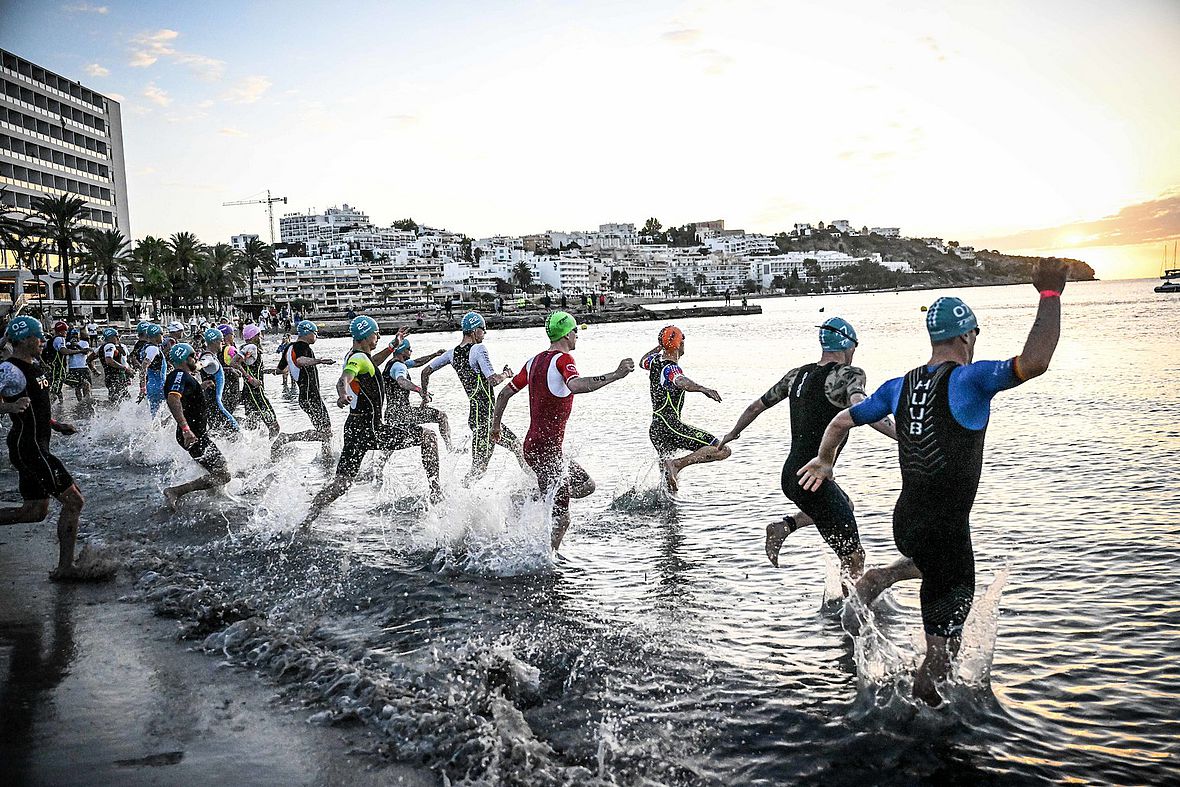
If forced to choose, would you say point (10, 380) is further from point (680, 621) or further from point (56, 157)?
point (56, 157)

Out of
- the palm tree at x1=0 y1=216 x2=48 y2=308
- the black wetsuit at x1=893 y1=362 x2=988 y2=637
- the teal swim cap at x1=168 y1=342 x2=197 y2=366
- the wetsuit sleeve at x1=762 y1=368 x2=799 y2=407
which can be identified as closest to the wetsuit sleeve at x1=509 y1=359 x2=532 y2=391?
the wetsuit sleeve at x1=762 y1=368 x2=799 y2=407

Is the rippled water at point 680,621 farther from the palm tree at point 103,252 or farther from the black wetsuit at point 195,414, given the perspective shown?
the palm tree at point 103,252

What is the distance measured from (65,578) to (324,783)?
4979 millimetres

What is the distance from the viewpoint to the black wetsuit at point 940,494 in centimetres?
423

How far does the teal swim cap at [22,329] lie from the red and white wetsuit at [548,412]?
4321 millimetres

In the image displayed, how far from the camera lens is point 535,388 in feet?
24.4

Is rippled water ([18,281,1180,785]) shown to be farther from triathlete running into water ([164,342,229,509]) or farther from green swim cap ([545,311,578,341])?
green swim cap ([545,311,578,341])

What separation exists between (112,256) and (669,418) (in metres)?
75.8

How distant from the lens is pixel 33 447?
7.11 m

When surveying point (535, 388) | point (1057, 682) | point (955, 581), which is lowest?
point (1057, 682)

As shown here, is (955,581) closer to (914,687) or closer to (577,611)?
(914,687)

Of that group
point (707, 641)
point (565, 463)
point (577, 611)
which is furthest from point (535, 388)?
point (707, 641)

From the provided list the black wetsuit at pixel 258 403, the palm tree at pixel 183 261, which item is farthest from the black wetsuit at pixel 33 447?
the palm tree at pixel 183 261

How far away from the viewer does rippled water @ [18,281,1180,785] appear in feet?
14.6
